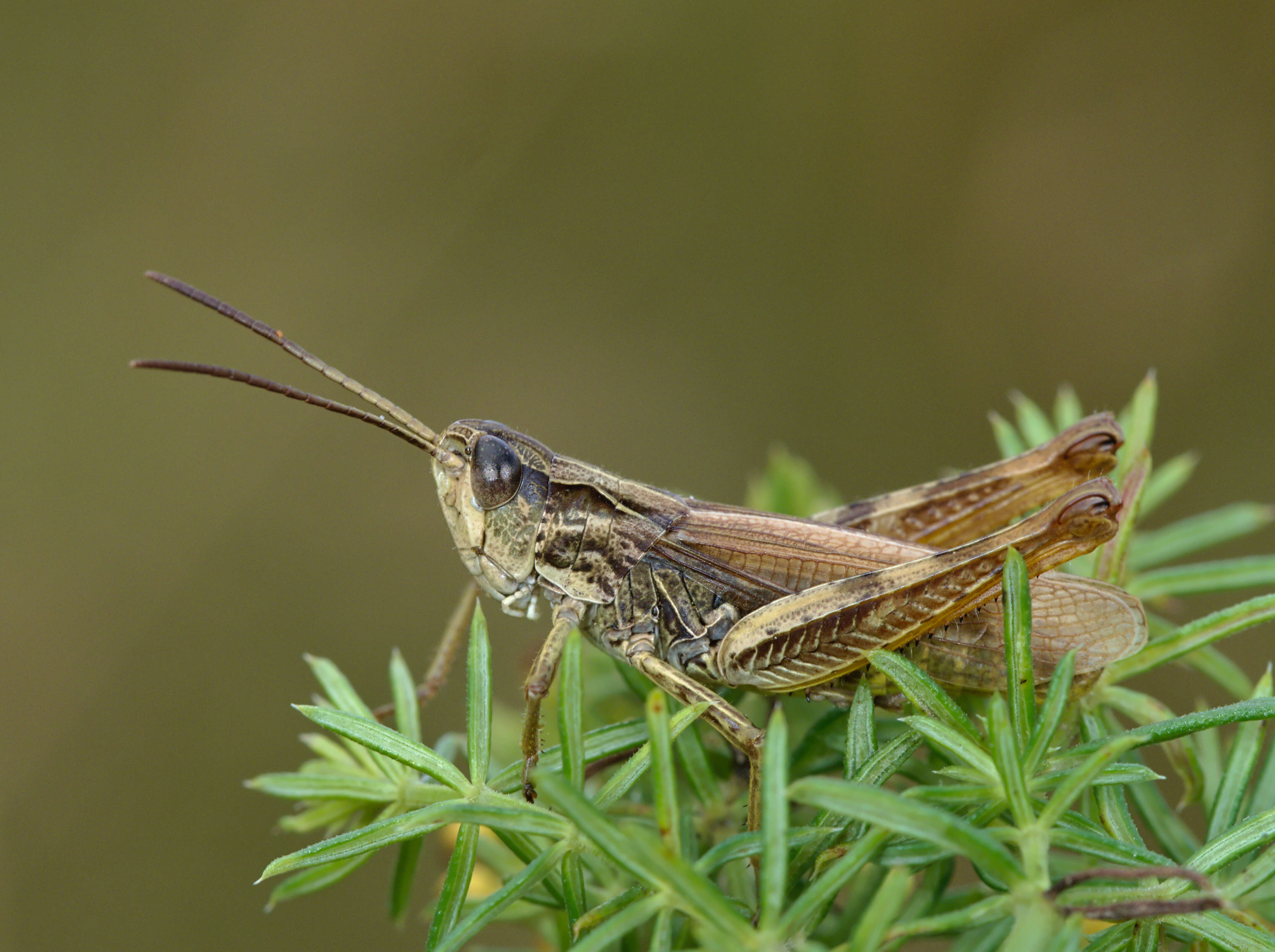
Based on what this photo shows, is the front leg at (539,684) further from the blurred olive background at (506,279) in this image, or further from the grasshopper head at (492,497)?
the blurred olive background at (506,279)

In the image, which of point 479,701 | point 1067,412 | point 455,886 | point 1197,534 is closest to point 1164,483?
point 1197,534

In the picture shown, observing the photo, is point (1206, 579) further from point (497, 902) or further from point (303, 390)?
point (303, 390)

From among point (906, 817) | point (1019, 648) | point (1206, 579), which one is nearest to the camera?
point (906, 817)

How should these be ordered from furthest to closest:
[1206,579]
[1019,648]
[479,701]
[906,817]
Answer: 1. [1206,579]
2. [479,701]
3. [1019,648]
4. [906,817]

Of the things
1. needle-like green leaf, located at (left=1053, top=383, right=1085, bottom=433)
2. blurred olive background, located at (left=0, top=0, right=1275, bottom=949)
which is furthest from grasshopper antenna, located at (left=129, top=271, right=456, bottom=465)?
blurred olive background, located at (left=0, top=0, right=1275, bottom=949)

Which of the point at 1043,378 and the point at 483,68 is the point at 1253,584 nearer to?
the point at 1043,378

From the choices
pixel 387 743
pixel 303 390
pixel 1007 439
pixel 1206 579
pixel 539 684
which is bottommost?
pixel 387 743

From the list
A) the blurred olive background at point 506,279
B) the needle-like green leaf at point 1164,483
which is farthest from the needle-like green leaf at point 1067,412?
the blurred olive background at point 506,279

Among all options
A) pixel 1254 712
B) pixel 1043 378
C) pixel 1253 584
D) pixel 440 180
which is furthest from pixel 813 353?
pixel 1254 712
